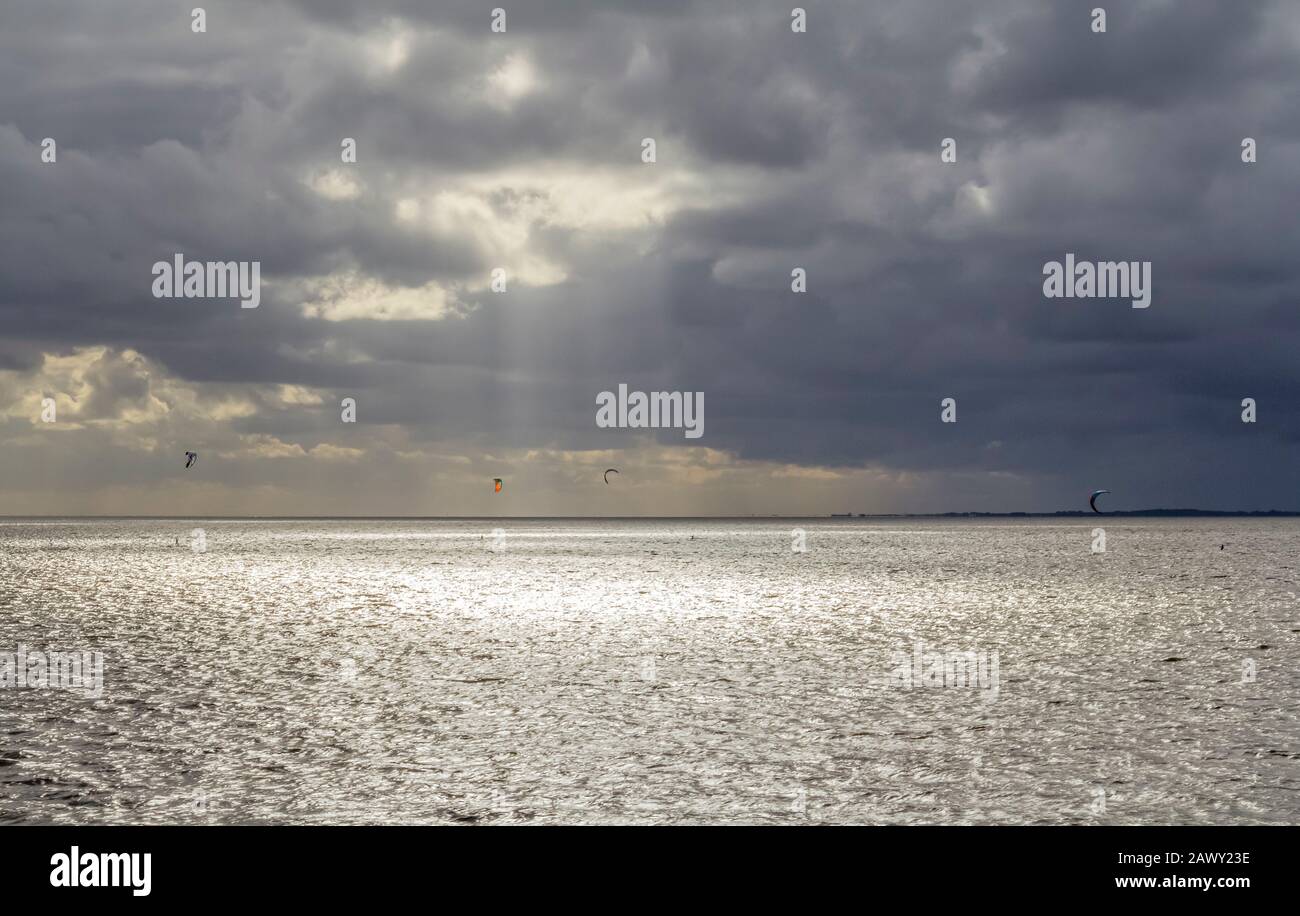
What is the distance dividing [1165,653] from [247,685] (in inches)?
807

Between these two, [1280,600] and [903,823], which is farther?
[1280,600]

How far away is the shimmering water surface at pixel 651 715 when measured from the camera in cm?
1215

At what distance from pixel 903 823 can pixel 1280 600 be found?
127 feet

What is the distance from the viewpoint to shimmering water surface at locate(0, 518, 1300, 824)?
12.1m

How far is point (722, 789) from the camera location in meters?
12.6

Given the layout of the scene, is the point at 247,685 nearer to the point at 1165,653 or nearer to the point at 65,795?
the point at 65,795

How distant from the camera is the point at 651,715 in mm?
17625
